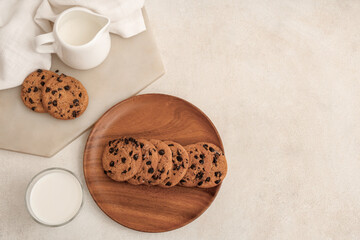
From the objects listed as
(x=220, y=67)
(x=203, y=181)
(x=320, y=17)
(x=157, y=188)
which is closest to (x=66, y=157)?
(x=157, y=188)

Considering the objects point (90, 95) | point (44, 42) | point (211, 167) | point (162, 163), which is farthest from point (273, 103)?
point (44, 42)

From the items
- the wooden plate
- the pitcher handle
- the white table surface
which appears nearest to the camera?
the pitcher handle

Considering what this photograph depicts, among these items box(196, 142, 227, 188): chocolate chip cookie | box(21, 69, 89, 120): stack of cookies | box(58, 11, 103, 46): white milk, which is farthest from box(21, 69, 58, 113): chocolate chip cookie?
box(196, 142, 227, 188): chocolate chip cookie

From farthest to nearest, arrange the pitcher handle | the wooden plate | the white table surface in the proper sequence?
1. the white table surface
2. the wooden plate
3. the pitcher handle

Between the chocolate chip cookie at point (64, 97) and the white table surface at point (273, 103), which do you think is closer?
the chocolate chip cookie at point (64, 97)

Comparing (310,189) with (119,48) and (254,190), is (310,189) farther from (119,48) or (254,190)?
(119,48)

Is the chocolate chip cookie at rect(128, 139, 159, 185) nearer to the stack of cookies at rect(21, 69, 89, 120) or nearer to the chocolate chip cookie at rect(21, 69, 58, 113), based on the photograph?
the stack of cookies at rect(21, 69, 89, 120)

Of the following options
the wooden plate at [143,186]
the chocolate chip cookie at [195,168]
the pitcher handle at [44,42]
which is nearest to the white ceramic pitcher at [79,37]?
the pitcher handle at [44,42]

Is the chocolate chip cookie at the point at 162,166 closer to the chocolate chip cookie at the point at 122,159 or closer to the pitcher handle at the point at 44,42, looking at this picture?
the chocolate chip cookie at the point at 122,159
